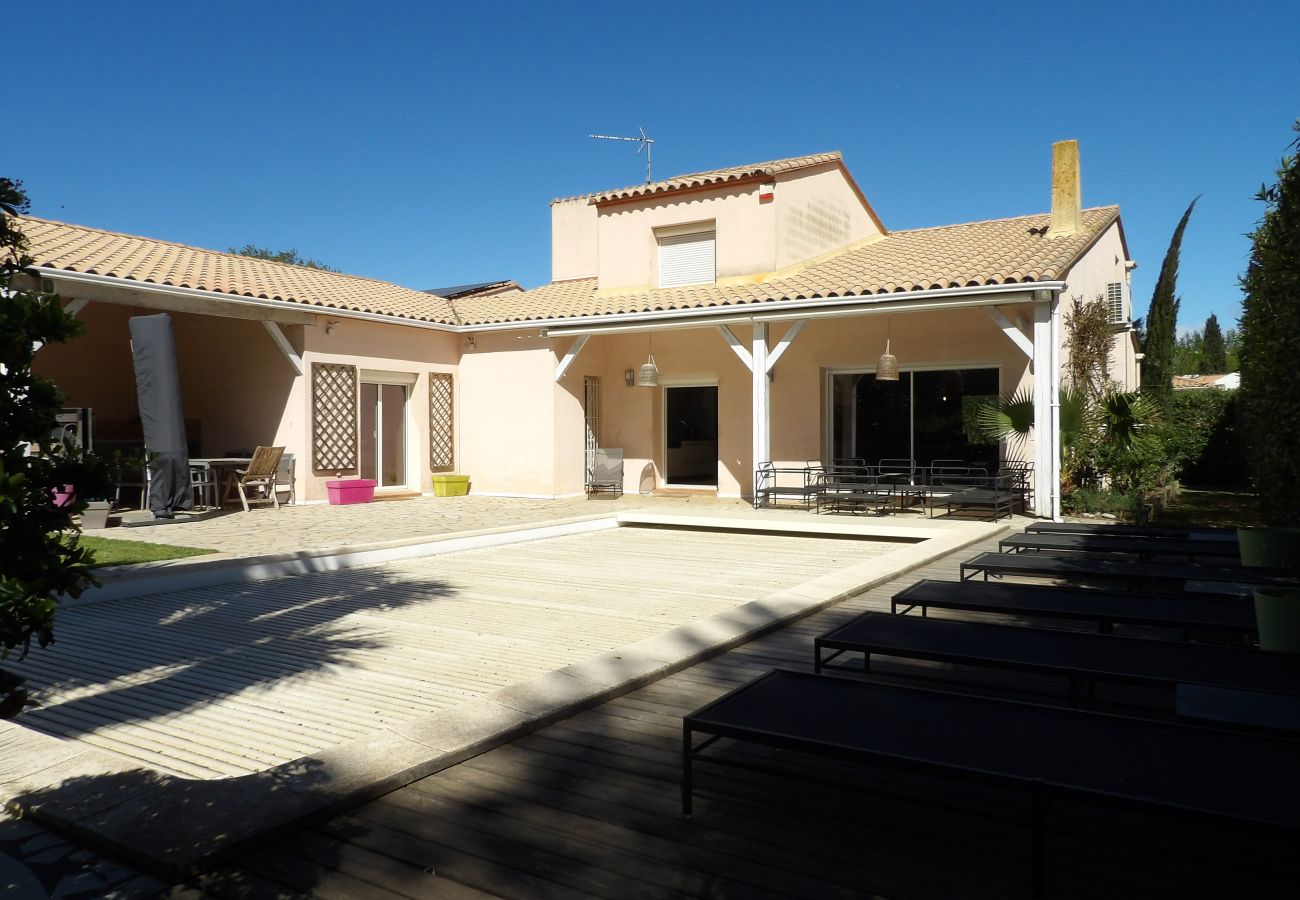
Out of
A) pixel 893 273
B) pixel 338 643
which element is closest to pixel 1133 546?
pixel 338 643

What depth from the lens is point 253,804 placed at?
2621 mm

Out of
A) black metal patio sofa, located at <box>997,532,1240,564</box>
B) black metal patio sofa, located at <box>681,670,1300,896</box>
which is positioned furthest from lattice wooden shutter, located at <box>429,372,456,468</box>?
black metal patio sofa, located at <box>681,670,1300,896</box>

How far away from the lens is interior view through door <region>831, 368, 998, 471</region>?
12688 mm

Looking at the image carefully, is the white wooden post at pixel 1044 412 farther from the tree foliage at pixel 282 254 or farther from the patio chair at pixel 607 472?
the tree foliage at pixel 282 254

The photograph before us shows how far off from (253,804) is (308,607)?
12.6ft

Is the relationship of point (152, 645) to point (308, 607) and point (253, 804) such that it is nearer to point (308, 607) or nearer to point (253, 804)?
point (308, 607)

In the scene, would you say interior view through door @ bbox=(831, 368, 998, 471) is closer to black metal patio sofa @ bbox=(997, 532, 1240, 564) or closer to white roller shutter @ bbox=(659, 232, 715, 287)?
white roller shutter @ bbox=(659, 232, 715, 287)

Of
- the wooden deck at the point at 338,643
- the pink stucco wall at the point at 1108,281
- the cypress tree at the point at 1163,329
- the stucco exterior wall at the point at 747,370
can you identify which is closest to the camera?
Result: the wooden deck at the point at 338,643

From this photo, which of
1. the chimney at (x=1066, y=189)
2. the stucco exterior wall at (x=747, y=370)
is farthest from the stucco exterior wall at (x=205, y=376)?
the chimney at (x=1066, y=189)

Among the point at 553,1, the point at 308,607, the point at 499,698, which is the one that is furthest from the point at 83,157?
the point at 499,698

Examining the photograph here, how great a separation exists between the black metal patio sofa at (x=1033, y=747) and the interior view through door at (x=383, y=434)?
1258 cm

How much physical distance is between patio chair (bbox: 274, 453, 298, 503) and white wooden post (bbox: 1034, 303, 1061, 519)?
10.6 meters

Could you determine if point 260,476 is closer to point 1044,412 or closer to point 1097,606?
point 1044,412

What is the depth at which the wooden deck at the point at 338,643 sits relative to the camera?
3.74m
